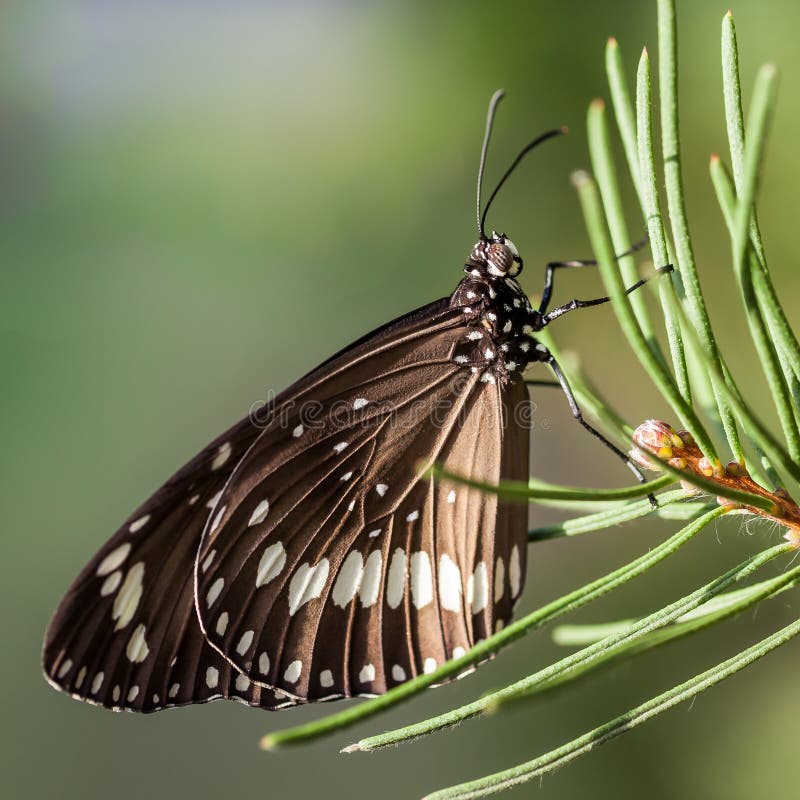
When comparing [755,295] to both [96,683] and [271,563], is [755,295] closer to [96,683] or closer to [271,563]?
[271,563]

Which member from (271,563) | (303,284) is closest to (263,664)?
(271,563)

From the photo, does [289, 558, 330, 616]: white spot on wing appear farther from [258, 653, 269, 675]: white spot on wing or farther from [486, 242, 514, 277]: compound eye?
[486, 242, 514, 277]: compound eye

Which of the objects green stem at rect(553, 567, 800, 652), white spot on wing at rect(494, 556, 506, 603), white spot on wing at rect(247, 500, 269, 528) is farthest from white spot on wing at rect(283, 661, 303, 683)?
green stem at rect(553, 567, 800, 652)

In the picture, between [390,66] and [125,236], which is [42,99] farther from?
[390,66]

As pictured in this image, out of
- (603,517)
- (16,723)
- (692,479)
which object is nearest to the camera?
(692,479)

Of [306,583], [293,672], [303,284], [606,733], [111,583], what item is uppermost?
[303,284]

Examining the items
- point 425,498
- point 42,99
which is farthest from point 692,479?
point 42,99
